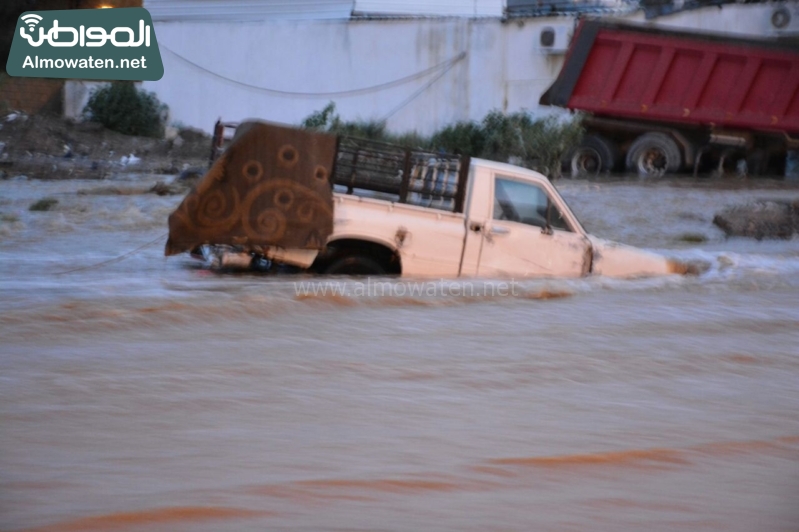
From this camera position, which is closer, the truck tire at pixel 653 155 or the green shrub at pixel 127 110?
the truck tire at pixel 653 155

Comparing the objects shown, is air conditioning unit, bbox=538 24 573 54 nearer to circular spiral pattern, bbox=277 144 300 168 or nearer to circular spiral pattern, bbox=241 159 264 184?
circular spiral pattern, bbox=277 144 300 168

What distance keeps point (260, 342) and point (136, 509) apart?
3405 millimetres

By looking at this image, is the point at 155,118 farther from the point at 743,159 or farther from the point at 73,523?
the point at 73,523

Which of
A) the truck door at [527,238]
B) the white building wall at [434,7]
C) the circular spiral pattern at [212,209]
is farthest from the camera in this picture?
the white building wall at [434,7]

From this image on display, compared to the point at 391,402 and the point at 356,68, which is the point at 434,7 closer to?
the point at 356,68

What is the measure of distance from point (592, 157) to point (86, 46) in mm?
15956

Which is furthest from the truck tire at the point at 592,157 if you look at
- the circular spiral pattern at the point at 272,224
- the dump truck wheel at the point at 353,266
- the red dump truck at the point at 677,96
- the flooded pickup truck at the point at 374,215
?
the circular spiral pattern at the point at 272,224

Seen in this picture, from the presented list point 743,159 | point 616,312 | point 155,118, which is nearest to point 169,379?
point 616,312

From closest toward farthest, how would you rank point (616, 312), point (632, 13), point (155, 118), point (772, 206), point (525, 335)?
1. point (525, 335)
2. point (616, 312)
3. point (772, 206)
4. point (632, 13)
5. point (155, 118)

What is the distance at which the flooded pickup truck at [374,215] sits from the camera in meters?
8.53

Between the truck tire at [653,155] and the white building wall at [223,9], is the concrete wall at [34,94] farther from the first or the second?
the truck tire at [653,155]

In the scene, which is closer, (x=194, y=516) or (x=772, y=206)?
(x=194, y=516)

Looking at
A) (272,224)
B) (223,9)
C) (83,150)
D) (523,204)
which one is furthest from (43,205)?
(223,9)

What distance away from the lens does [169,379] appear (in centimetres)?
617
